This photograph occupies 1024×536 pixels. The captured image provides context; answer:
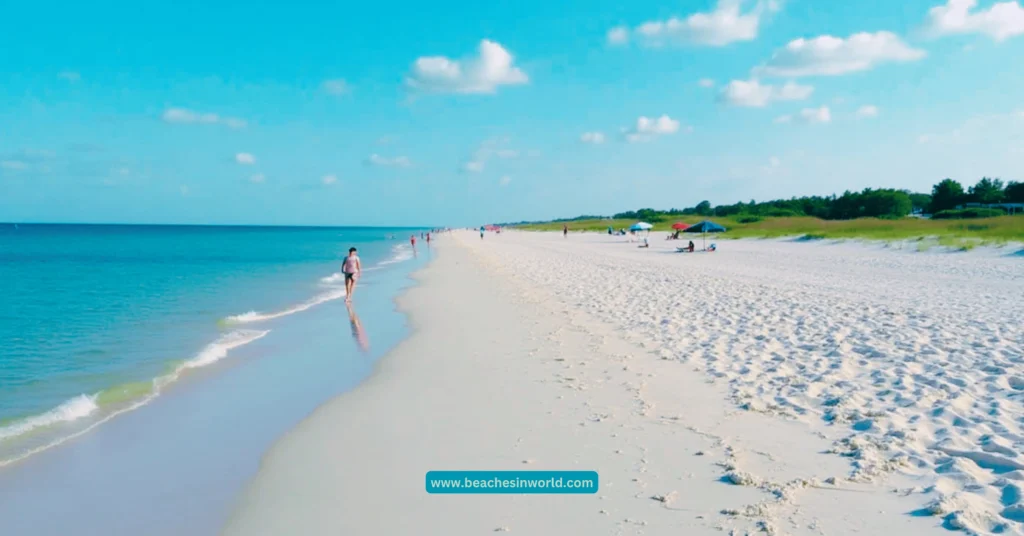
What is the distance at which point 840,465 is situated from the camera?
15.0 feet

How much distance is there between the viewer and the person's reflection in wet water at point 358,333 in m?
11.1

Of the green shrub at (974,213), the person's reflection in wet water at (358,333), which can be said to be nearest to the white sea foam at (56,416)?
the person's reflection in wet water at (358,333)

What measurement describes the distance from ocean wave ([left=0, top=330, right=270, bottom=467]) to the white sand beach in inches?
104

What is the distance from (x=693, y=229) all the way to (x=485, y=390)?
3521cm

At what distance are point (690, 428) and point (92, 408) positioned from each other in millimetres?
7358

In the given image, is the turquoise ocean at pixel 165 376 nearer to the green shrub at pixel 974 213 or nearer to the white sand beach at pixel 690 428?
the white sand beach at pixel 690 428

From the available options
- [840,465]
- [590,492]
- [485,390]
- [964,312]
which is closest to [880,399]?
[840,465]

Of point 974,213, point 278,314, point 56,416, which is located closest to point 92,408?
point 56,416

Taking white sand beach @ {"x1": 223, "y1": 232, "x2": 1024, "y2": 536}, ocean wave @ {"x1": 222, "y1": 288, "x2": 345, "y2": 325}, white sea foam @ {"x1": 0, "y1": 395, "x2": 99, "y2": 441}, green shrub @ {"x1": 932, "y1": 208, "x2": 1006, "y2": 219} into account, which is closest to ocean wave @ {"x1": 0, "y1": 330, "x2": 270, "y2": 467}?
white sea foam @ {"x1": 0, "y1": 395, "x2": 99, "y2": 441}

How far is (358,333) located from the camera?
41.3 feet

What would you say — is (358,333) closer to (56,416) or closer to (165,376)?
(165,376)

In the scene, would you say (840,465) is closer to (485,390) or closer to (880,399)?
(880,399)

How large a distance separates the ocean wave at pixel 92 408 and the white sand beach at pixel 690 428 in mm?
2632

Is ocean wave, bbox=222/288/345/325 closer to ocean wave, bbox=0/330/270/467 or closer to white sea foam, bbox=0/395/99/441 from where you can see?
ocean wave, bbox=0/330/270/467
